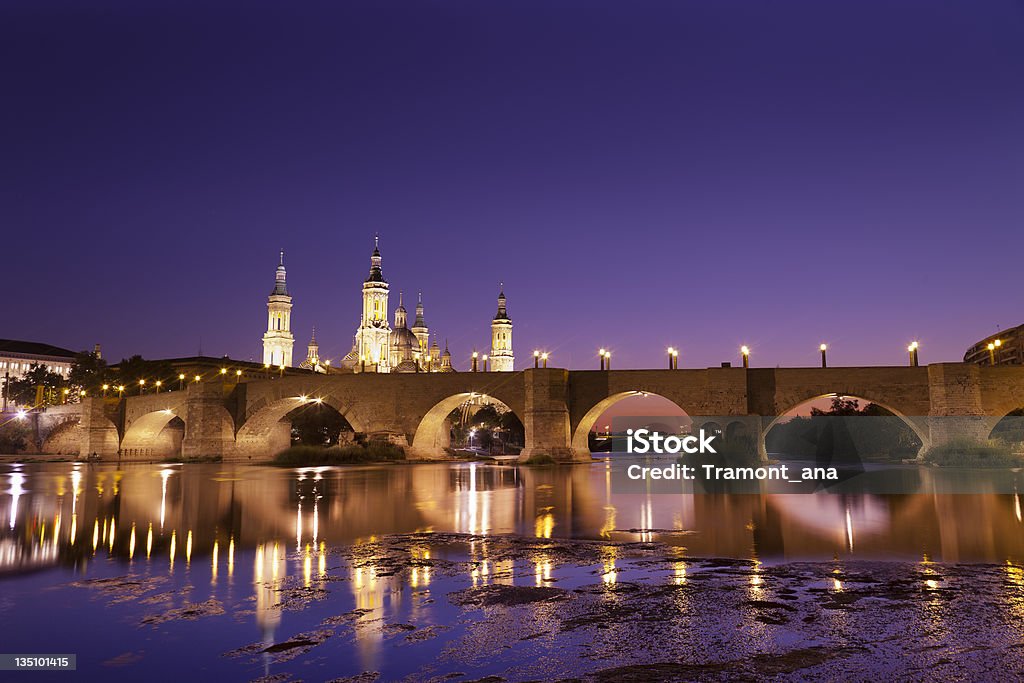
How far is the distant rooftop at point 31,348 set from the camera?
122 metres

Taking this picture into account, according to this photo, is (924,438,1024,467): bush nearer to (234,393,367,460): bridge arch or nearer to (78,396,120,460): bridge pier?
(234,393,367,460): bridge arch

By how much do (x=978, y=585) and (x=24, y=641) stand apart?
9132mm

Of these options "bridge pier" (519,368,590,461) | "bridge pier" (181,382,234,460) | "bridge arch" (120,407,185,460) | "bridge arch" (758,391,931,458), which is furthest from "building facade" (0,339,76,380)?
"bridge arch" (758,391,931,458)

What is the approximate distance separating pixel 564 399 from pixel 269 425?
956 inches

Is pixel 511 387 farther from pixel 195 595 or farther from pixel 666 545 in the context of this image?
pixel 195 595

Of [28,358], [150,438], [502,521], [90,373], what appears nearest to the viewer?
[502,521]

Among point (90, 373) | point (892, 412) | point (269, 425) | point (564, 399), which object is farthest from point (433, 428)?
point (90, 373)

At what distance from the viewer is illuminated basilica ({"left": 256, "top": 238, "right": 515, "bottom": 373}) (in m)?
124

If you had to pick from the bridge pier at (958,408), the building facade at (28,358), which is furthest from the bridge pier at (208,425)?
the building facade at (28,358)

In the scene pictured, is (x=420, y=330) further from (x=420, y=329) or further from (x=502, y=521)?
(x=502, y=521)

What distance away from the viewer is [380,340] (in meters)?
124

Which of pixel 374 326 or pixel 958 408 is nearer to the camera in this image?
pixel 958 408

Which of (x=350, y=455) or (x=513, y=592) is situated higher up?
(x=350, y=455)

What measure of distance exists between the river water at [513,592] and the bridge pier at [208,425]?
125 ft
